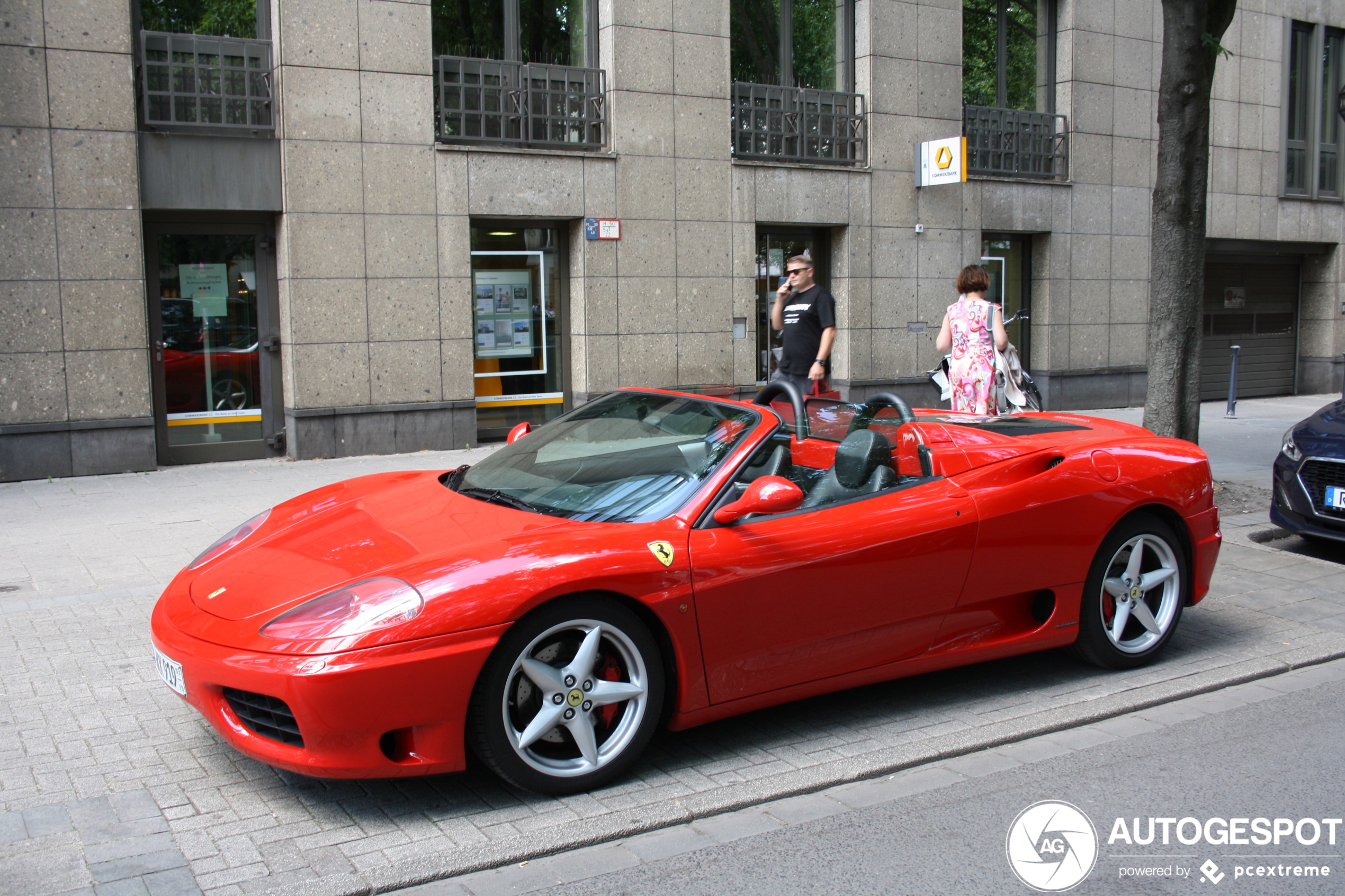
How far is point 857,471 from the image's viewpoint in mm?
4629

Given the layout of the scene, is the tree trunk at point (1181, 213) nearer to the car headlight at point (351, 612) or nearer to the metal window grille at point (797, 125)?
the metal window grille at point (797, 125)

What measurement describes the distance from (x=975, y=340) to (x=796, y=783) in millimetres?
5535

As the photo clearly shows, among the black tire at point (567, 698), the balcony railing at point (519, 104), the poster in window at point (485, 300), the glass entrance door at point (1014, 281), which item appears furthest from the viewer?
the glass entrance door at point (1014, 281)

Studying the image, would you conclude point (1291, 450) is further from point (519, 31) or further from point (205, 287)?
point (205, 287)

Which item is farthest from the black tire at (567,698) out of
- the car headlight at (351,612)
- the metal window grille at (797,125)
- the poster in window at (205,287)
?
the metal window grille at (797,125)

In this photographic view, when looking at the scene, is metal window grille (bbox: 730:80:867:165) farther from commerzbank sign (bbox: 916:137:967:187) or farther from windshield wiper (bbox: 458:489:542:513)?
windshield wiper (bbox: 458:489:542:513)

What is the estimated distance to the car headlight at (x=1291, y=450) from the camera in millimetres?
7711

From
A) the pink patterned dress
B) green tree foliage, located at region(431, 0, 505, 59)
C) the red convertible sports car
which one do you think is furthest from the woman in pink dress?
green tree foliage, located at region(431, 0, 505, 59)

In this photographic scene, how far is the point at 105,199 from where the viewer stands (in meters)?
10.7

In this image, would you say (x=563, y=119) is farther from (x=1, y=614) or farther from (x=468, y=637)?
(x=468, y=637)

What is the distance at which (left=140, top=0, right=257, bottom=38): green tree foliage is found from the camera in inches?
441

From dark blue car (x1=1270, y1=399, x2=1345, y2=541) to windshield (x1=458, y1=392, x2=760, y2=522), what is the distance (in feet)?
15.8

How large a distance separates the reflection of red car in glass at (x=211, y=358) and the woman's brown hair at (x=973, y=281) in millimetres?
7287

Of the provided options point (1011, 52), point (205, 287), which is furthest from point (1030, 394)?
point (1011, 52)
